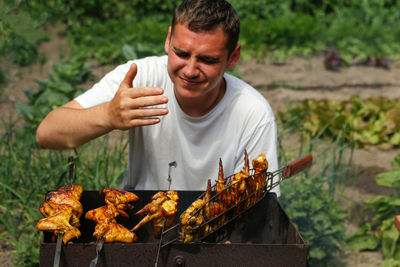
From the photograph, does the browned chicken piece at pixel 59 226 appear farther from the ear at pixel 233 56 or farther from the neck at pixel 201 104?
the ear at pixel 233 56

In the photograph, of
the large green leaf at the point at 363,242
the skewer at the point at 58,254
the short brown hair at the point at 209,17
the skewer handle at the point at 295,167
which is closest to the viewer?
the skewer at the point at 58,254

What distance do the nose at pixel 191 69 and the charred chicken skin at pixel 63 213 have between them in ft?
2.49

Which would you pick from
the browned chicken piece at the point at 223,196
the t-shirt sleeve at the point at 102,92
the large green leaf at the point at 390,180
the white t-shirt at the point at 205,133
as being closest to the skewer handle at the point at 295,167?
the browned chicken piece at the point at 223,196

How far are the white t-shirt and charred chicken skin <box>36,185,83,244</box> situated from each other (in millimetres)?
799

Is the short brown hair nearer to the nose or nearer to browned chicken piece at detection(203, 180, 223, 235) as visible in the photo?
the nose

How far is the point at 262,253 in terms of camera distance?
6.00ft

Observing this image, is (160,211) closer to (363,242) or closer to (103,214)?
(103,214)

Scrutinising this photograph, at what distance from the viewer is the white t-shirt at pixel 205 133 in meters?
2.76

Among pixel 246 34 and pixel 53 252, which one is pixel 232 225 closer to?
pixel 53 252

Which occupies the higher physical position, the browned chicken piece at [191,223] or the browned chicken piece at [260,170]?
the browned chicken piece at [260,170]

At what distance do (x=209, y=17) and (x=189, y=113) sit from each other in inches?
24.9

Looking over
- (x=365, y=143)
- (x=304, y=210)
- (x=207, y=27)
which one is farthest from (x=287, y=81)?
(x=207, y=27)

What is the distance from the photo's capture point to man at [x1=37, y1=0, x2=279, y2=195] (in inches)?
92.8

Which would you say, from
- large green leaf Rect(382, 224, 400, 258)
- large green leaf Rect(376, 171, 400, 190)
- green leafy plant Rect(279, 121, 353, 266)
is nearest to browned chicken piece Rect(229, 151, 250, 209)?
green leafy plant Rect(279, 121, 353, 266)
